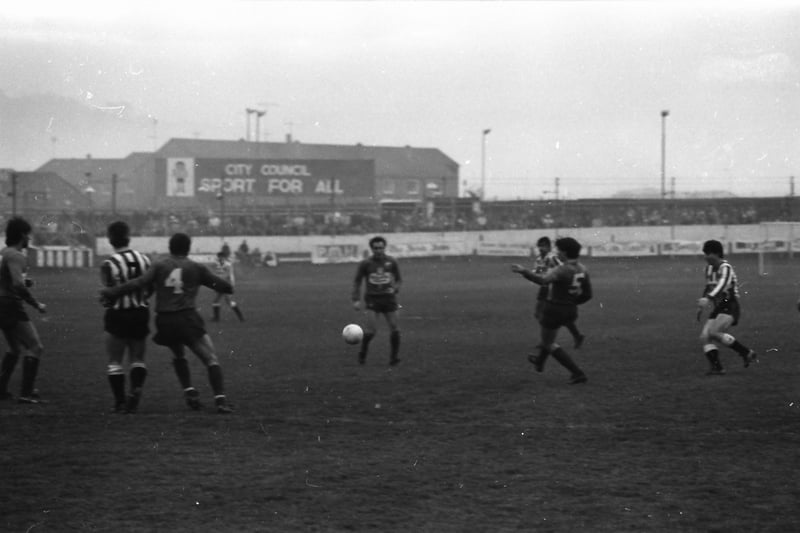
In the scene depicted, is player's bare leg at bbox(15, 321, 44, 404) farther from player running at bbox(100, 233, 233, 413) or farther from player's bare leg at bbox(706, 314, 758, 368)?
player's bare leg at bbox(706, 314, 758, 368)

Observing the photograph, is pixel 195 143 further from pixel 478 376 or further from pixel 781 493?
pixel 781 493

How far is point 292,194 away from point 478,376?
202ft

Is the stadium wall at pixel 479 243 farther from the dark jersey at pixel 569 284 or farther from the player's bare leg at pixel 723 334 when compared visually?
the player's bare leg at pixel 723 334

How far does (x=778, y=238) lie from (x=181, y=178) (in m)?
40.5

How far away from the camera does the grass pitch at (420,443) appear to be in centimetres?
682

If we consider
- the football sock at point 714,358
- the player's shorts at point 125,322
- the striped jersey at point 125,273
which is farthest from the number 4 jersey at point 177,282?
the football sock at point 714,358

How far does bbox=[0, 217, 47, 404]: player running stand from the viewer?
36.5 ft

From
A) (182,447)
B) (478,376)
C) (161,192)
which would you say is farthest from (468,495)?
(161,192)

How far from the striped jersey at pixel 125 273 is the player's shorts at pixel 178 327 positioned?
0.90 ft

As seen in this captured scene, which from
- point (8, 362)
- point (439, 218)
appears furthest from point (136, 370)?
point (439, 218)

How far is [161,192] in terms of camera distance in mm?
70750

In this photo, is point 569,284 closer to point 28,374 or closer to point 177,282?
point 177,282

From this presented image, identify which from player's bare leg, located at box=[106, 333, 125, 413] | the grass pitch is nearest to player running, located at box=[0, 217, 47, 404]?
the grass pitch

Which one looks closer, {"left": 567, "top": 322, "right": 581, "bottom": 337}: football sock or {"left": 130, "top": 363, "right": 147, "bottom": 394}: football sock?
{"left": 130, "top": 363, "right": 147, "bottom": 394}: football sock
